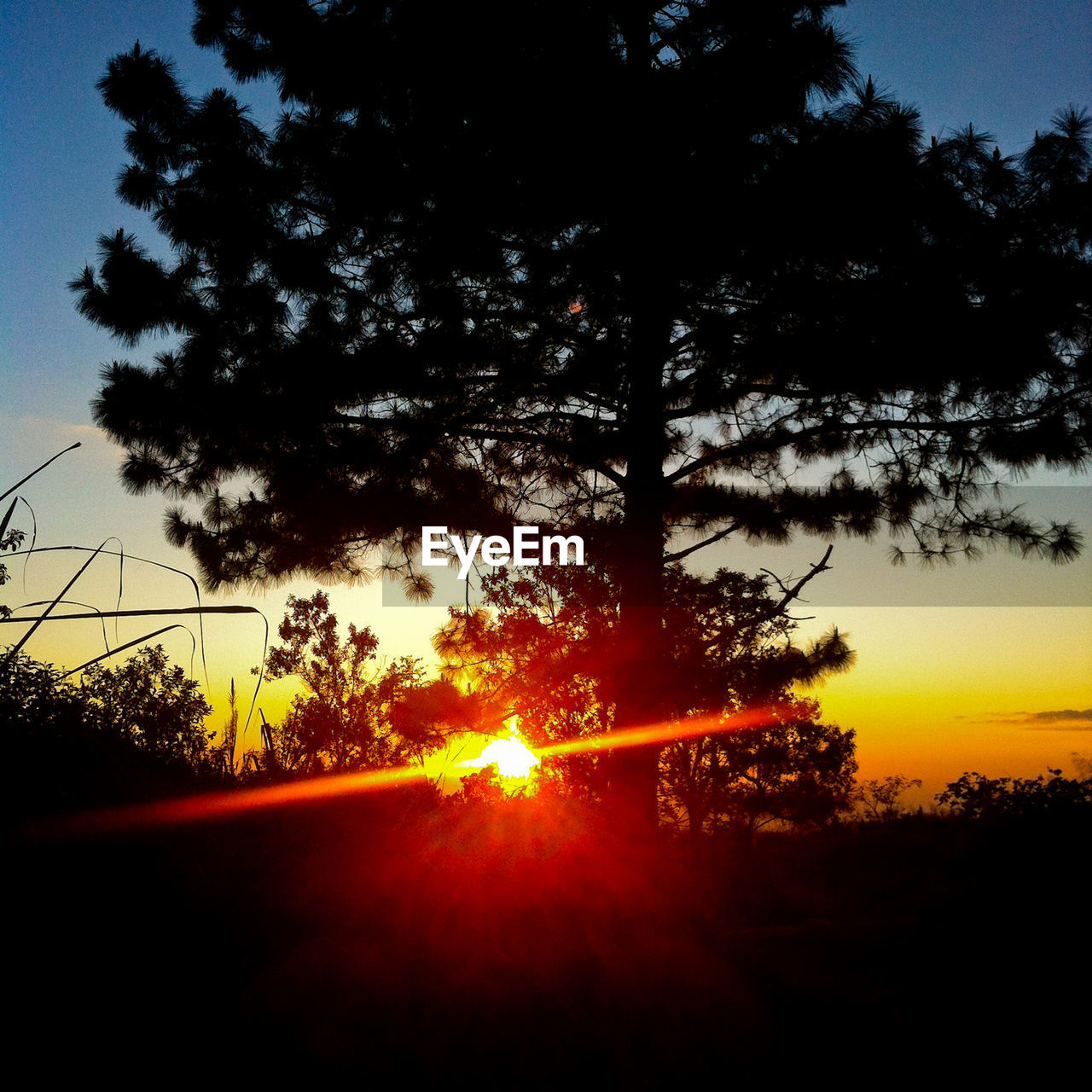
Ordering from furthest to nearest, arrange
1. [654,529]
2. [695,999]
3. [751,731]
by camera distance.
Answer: [751,731]
[654,529]
[695,999]

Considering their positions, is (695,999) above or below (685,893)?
above

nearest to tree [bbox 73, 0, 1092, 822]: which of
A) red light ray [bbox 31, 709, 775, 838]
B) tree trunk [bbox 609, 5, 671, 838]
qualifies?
tree trunk [bbox 609, 5, 671, 838]

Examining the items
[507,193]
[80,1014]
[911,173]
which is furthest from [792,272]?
[80,1014]

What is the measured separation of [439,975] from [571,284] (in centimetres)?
581

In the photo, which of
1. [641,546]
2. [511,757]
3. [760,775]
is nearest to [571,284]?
[641,546]

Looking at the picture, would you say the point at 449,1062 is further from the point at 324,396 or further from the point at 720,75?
the point at 720,75

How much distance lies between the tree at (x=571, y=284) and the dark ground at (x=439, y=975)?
417 cm

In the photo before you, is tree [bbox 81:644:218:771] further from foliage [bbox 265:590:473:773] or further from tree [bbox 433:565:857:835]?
tree [bbox 433:565:857:835]

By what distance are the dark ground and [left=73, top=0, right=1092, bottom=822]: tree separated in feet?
13.7

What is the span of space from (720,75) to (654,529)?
358 centimetres

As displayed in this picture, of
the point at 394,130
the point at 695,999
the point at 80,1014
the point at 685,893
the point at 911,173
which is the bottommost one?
the point at 685,893

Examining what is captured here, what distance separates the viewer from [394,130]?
6.56m

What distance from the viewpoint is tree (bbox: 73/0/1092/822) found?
19.7ft

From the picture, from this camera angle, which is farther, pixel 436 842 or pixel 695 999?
pixel 436 842
